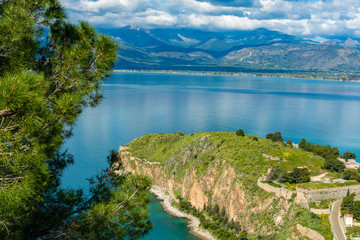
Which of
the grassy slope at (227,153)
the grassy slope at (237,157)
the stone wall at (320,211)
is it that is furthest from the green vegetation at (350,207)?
the grassy slope at (227,153)

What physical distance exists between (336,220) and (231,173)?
630 inches

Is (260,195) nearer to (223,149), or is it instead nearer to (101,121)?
(223,149)

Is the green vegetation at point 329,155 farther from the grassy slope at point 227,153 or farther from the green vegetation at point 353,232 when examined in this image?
the green vegetation at point 353,232

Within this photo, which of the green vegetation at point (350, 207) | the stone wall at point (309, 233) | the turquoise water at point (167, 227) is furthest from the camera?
the turquoise water at point (167, 227)

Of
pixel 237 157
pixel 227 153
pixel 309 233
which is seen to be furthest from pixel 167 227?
pixel 309 233

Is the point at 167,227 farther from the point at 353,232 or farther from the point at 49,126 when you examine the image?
the point at 49,126

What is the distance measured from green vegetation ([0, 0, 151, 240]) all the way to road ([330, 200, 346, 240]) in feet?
68.9

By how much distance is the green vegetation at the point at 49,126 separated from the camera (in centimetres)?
605

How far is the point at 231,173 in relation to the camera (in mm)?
41375

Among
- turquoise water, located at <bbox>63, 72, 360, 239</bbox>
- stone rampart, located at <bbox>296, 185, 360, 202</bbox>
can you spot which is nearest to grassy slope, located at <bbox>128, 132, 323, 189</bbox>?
stone rampart, located at <bbox>296, 185, 360, 202</bbox>

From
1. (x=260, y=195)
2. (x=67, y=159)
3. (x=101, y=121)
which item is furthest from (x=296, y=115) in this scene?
(x=67, y=159)

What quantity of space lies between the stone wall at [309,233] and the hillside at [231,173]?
44cm

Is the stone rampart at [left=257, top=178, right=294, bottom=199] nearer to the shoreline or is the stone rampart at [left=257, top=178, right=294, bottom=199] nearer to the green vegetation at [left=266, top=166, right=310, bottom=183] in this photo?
the green vegetation at [left=266, top=166, right=310, bottom=183]

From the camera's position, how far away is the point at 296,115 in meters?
114
